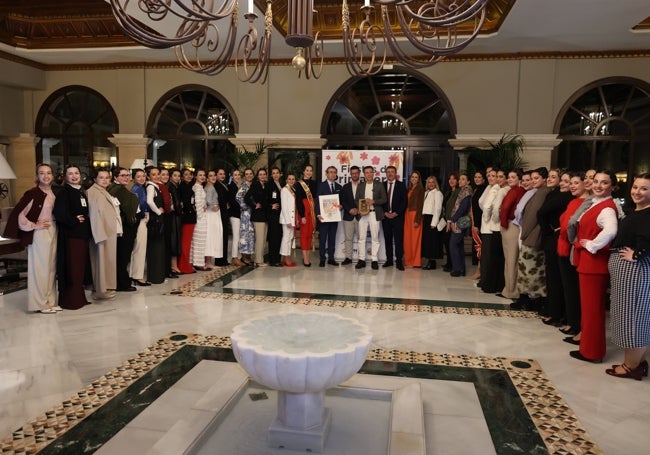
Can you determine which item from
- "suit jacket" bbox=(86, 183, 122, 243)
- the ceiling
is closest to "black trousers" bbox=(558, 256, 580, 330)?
the ceiling

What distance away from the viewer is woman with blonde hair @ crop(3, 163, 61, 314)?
193 inches

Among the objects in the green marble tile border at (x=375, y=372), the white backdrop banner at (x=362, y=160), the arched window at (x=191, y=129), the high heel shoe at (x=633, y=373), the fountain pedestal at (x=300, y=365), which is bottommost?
the green marble tile border at (x=375, y=372)

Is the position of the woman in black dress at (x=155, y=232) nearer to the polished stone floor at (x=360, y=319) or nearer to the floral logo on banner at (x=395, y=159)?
the polished stone floor at (x=360, y=319)

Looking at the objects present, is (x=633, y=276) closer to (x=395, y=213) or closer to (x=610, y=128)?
(x=395, y=213)

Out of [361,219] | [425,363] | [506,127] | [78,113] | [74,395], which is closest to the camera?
[74,395]

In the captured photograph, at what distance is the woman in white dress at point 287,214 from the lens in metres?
7.68

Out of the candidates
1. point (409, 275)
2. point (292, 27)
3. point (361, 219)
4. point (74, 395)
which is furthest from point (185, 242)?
point (292, 27)

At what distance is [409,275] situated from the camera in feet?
24.2

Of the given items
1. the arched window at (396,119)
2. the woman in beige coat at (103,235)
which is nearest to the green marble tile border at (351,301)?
the woman in beige coat at (103,235)

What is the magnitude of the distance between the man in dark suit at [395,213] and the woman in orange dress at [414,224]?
19 centimetres

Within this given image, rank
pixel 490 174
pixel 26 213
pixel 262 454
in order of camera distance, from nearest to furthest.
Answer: pixel 262 454, pixel 26 213, pixel 490 174

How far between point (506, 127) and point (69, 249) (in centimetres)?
727

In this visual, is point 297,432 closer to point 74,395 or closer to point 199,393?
point 199,393

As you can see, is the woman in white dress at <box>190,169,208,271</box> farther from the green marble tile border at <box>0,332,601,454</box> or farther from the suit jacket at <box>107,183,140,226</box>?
the green marble tile border at <box>0,332,601,454</box>
